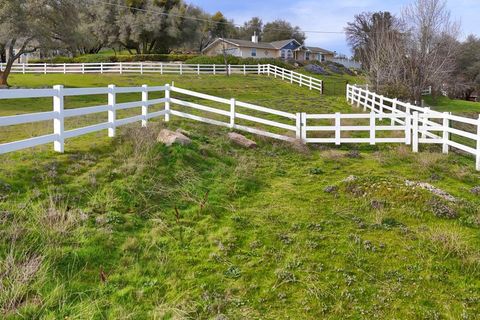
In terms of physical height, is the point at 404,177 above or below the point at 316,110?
below

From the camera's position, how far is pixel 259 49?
72.1m

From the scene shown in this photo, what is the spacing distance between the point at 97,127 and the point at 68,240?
450 centimetres

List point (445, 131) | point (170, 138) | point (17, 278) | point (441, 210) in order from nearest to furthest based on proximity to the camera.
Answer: point (17, 278) < point (441, 210) < point (170, 138) < point (445, 131)

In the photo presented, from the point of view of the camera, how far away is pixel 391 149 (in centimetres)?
1236

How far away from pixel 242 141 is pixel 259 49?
63.1m

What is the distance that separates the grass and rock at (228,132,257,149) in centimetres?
228

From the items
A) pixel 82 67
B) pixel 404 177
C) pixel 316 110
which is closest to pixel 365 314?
pixel 404 177

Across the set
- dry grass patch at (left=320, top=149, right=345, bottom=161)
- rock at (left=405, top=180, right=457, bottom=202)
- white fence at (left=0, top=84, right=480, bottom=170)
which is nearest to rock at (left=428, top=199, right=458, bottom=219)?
rock at (left=405, top=180, right=457, bottom=202)

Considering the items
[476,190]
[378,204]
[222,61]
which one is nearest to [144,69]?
[222,61]

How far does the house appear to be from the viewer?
68.3m

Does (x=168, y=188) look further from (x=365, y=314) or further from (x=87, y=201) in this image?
(x=365, y=314)

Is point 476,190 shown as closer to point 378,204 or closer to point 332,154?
point 378,204

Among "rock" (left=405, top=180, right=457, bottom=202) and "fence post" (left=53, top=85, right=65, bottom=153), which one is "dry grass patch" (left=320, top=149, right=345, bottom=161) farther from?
"fence post" (left=53, top=85, right=65, bottom=153)

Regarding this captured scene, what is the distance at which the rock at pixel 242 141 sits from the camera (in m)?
11.5
